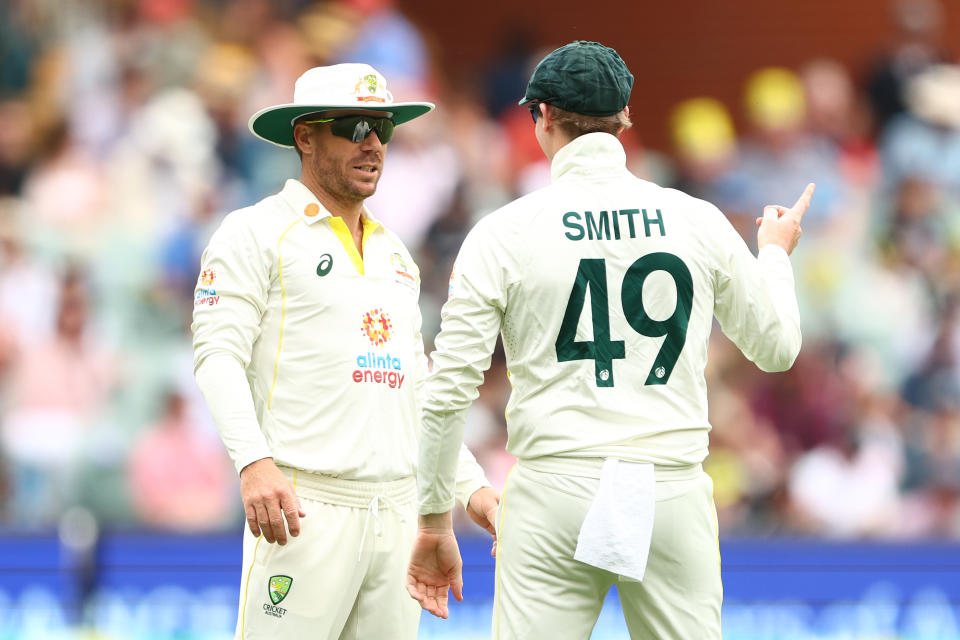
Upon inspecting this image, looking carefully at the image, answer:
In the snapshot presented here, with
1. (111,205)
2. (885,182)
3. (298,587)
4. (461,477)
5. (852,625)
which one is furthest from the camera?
(885,182)

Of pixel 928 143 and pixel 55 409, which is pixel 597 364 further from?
pixel 928 143

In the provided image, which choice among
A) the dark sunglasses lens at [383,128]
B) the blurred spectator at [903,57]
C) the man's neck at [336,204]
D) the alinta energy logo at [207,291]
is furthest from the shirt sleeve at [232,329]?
the blurred spectator at [903,57]

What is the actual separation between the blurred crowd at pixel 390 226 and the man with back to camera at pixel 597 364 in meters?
4.88

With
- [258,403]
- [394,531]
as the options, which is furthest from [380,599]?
[258,403]

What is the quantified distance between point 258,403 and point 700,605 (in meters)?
1.44

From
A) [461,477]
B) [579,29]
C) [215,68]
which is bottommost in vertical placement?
[461,477]

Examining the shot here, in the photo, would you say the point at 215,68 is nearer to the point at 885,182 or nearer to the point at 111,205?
the point at 111,205

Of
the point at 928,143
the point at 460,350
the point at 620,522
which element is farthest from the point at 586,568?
the point at 928,143

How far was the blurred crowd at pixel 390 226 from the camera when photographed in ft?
28.3

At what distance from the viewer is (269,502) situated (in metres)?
3.93

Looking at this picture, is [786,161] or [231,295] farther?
[786,161]

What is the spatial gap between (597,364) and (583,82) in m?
0.74

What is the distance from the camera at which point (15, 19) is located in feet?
32.3

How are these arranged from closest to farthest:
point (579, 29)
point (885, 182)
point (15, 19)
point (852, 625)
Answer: point (852, 625) → point (15, 19) → point (885, 182) → point (579, 29)
